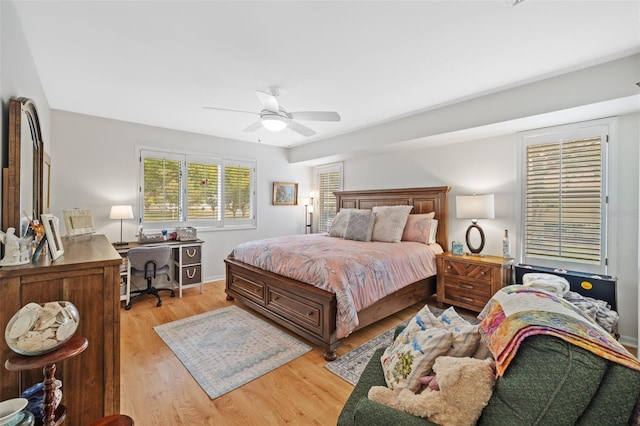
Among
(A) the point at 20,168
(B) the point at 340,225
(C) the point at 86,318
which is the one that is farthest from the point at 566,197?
(A) the point at 20,168

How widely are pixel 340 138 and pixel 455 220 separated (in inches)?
89.9

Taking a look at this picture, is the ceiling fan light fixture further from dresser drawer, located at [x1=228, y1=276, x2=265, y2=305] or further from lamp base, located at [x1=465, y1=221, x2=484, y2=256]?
lamp base, located at [x1=465, y1=221, x2=484, y2=256]

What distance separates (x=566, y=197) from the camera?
9.98 ft

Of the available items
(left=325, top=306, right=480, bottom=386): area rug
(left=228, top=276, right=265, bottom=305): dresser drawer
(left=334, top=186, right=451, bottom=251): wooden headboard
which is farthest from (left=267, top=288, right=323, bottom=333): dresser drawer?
(left=334, top=186, right=451, bottom=251): wooden headboard

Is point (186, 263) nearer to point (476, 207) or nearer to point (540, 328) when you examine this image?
point (476, 207)

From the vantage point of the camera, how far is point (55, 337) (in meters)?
1.14

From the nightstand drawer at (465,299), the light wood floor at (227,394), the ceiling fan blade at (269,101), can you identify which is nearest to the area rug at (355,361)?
the light wood floor at (227,394)

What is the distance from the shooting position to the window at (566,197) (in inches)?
112

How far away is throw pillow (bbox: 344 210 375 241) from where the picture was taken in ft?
13.3

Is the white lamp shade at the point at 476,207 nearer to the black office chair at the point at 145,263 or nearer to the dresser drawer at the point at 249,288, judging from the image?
the dresser drawer at the point at 249,288

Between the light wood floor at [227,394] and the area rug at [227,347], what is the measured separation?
7 centimetres

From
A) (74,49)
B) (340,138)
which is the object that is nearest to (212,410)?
(74,49)

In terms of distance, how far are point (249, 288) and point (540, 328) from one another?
3.07m

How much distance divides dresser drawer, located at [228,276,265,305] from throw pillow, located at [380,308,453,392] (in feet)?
7.05
